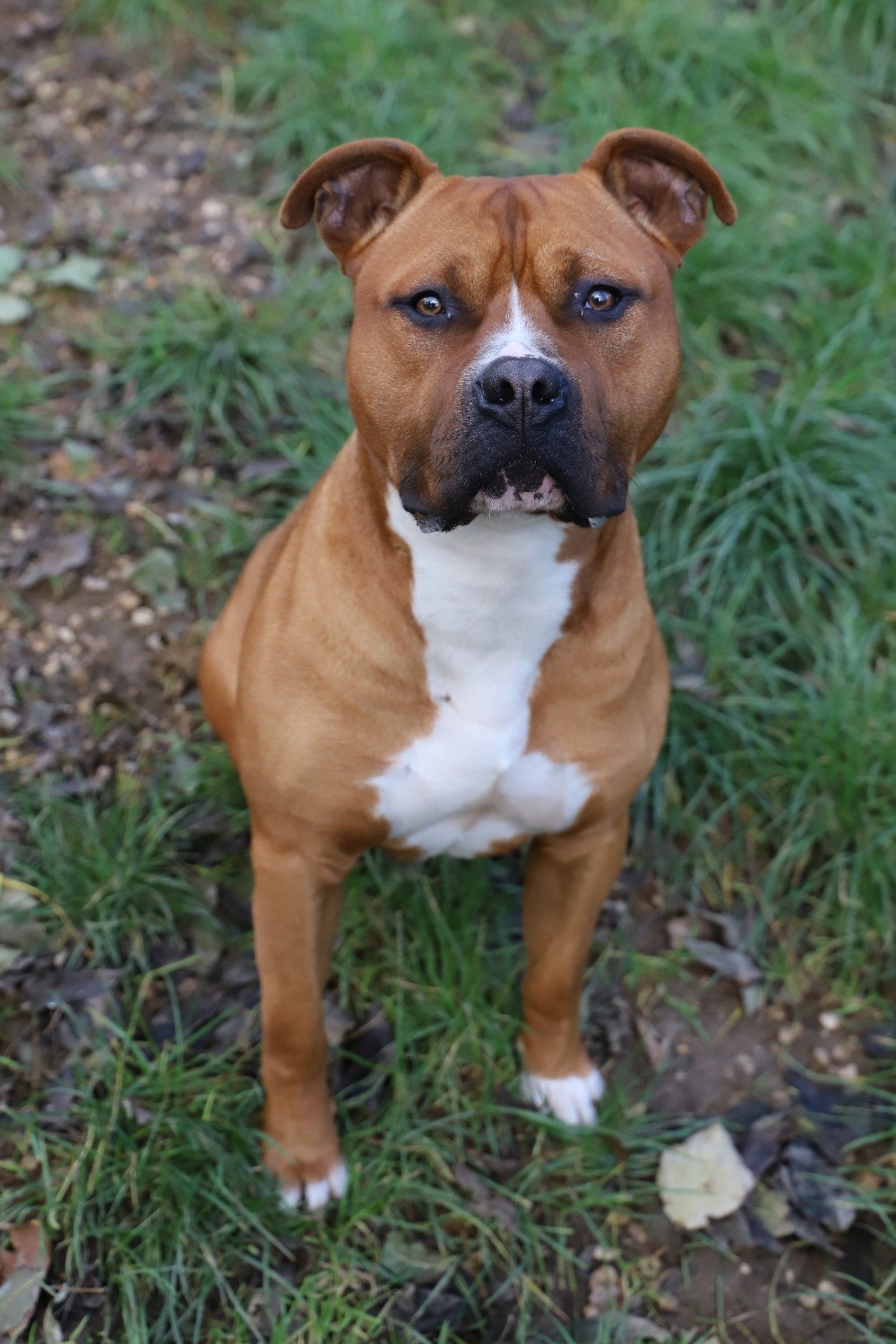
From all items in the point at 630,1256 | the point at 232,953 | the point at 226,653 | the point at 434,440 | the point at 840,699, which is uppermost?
the point at 434,440

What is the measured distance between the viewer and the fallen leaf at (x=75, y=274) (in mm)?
4781

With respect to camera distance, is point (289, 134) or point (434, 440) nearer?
point (434, 440)

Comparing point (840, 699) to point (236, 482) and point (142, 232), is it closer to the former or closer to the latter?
point (236, 482)

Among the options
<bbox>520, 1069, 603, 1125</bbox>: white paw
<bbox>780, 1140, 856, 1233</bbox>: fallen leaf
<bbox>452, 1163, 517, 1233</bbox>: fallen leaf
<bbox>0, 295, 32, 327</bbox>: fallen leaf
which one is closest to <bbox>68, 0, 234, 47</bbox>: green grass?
<bbox>0, 295, 32, 327</bbox>: fallen leaf

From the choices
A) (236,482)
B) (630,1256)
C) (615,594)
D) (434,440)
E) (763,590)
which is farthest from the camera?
(236,482)


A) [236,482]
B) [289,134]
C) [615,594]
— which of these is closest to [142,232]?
[289,134]

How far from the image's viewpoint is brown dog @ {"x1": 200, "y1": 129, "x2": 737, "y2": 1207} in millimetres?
2488

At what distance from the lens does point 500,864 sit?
12.8ft

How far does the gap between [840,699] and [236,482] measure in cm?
206

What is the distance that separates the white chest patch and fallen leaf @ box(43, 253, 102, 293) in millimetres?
2590

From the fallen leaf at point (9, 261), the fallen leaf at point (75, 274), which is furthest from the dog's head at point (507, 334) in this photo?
the fallen leaf at point (9, 261)

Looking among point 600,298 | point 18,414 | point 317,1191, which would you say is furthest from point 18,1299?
point 18,414

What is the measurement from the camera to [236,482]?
4574 millimetres

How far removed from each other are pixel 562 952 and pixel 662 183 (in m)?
1.76
